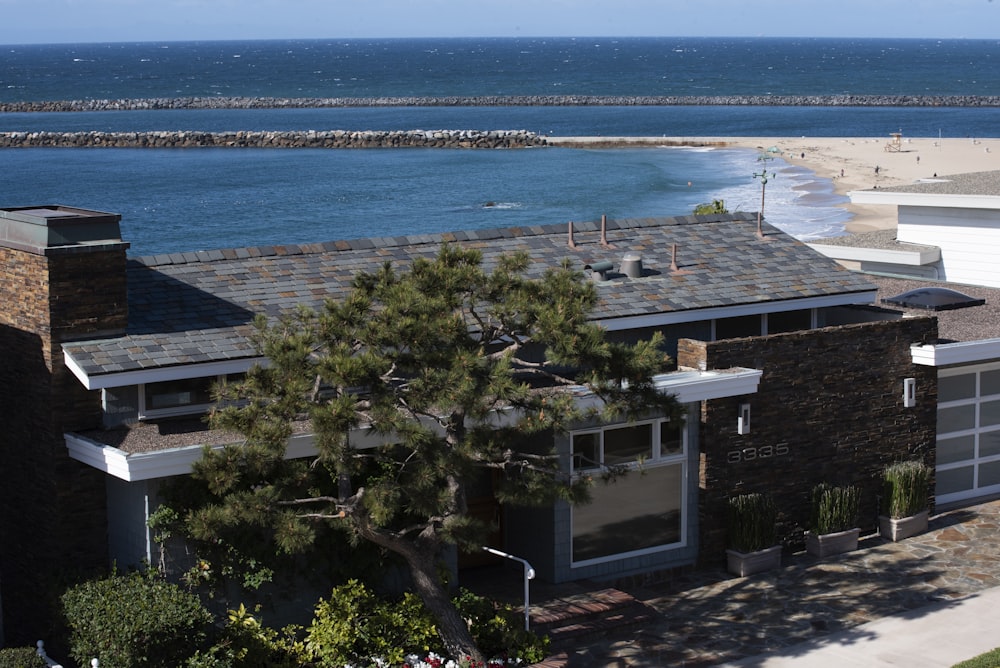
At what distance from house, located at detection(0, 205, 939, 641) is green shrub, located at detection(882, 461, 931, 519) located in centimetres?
19

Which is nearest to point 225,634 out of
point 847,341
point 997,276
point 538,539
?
point 538,539

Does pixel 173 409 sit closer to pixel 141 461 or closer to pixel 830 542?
pixel 141 461

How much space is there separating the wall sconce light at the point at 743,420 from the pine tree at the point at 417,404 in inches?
165

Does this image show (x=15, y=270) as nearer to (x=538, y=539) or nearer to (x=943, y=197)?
(x=538, y=539)

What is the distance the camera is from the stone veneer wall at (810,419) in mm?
17266

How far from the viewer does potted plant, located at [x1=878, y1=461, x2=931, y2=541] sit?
18.5 m

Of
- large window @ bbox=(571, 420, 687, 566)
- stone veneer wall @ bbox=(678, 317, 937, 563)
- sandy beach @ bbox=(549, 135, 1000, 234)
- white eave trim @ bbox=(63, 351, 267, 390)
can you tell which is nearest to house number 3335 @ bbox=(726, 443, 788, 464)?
stone veneer wall @ bbox=(678, 317, 937, 563)

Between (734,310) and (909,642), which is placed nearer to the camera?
(909,642)

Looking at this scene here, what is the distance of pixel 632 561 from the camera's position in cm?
1714

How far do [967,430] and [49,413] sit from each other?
1291 cm

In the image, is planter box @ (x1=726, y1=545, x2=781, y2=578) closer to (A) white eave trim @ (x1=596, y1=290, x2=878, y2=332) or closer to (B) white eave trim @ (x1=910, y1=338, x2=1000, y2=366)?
(A) white eave trim @ (x1=596, y1=290, x2=878, y2=332)

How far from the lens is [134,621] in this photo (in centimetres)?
1265

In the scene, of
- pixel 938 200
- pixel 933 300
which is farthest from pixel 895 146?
pixel 933 300

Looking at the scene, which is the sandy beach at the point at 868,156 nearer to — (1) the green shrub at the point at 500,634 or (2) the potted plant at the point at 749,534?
(2) the potted plant at the point at 749,534
